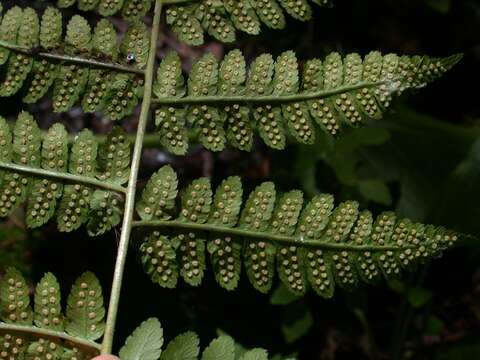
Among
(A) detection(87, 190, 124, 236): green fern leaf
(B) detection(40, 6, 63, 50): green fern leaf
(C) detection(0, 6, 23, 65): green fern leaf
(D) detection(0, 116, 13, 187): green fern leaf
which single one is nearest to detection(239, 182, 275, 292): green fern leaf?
(A) detection(87, 190, 124, 236): green fern leaf

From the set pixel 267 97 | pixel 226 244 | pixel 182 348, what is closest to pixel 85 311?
pixel 182 348

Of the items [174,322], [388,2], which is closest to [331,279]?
[174,322]

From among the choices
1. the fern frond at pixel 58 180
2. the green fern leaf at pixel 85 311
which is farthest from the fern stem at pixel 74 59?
the green fern leaf at pixel 85 311

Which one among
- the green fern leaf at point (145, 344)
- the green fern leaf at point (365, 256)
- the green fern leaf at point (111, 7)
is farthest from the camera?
the green fern leaf at point (111, 7)

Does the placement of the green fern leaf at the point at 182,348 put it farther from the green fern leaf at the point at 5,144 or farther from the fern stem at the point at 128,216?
the green fern leaf at the point at 5,144

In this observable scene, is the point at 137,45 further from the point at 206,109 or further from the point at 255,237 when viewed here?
the point at 255,237

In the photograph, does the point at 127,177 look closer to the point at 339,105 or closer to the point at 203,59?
the point at 203,59

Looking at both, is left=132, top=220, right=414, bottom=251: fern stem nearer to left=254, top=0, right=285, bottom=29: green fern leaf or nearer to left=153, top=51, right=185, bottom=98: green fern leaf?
left=153, top=51, right=185, bottom=98: green fern leaf
